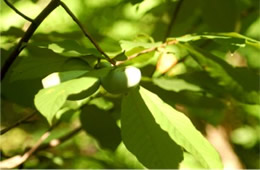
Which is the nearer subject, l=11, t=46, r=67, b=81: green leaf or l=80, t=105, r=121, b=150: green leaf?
l=11, t=46, r=67, b=81: green leaf

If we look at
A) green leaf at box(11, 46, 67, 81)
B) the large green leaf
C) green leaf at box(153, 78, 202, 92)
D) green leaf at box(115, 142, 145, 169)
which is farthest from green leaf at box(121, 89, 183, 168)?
green leaf at box(115, 142, 145, 169)

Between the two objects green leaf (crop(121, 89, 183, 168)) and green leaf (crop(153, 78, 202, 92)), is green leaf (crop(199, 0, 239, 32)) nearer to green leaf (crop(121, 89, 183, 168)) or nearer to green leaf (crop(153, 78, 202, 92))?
green leaf (crop(153, 78, 202, 92))

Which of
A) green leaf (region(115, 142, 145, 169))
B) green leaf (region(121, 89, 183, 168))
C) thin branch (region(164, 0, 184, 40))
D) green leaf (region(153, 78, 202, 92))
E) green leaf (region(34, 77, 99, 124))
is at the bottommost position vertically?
green leaf (region(115, 142, 145, 169))

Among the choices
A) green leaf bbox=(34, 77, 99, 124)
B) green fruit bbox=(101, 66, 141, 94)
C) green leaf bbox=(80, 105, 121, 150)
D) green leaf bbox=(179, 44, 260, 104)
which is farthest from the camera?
green leaf bbox=(80, 105, 121, 150)

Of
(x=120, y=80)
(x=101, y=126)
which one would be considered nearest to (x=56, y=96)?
(x=120, y=80)

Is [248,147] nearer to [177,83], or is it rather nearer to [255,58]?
[255,58]

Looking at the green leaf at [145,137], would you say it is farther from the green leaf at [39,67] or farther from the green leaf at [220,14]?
the green leaf at [220,14]
